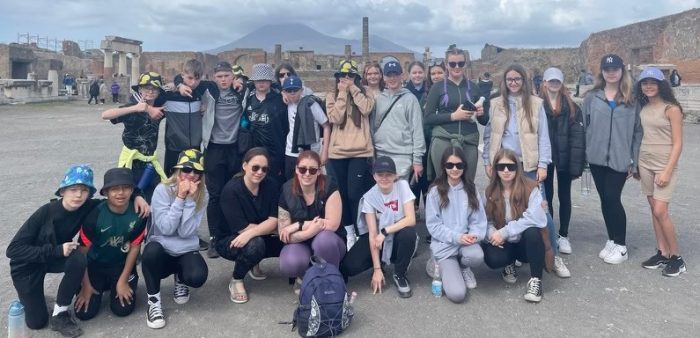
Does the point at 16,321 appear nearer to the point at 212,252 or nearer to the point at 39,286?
the point at 39,286

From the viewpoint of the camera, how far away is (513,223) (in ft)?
15.4

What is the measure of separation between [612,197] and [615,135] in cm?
62

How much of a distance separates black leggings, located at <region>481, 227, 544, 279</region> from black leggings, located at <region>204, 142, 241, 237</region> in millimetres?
2703

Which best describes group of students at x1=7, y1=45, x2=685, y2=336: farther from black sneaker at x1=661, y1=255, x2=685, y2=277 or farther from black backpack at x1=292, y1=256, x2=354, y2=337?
black backpack at x1=292, y1=256, x2=354, y2=337

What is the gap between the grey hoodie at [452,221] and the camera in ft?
15.5

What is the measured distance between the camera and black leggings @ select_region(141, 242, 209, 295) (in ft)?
13.8

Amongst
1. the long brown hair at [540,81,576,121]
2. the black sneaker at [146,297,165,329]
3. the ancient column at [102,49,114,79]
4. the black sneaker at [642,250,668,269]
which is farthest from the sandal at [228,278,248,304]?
the ancient column at [102,49,114,79]

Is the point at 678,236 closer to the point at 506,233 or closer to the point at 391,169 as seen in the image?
the point at 506,233

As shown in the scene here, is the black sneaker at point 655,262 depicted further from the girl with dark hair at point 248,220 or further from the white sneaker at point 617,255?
the girl with dark hair at point 248,220

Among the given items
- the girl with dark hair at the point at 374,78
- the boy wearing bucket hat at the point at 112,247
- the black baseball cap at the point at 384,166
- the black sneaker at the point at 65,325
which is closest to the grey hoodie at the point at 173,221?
the boy wearing bucket hat at the point at 112,247

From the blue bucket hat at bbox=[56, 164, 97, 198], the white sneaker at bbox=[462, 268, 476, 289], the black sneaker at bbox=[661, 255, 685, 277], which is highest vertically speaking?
the blue bucket hat at bbox=[56, 164, 97, 198]

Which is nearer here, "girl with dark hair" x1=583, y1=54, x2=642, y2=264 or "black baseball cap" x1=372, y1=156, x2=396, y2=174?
"black baseball cap" x1=372, y1=156, x2=396, y2=174

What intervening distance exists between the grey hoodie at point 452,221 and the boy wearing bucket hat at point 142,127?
2514mm

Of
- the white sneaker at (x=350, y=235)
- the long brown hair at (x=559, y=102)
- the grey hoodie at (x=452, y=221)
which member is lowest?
the white sneaker at (x=350, y=235)
